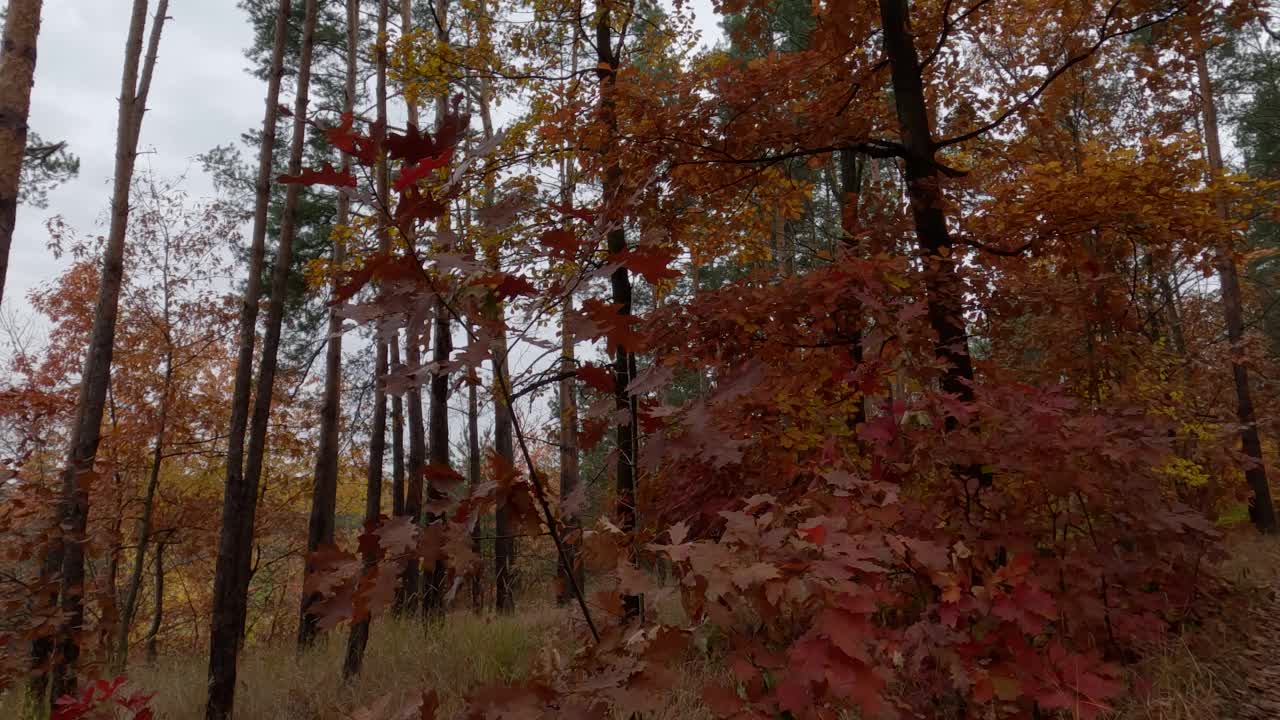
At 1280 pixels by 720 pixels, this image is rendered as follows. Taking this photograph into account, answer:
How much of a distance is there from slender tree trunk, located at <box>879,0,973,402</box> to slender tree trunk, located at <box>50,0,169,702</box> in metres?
5.21

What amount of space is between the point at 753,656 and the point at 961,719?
2.13 meters

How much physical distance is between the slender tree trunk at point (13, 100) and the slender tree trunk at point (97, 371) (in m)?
1.56

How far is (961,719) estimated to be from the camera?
280 centimetres

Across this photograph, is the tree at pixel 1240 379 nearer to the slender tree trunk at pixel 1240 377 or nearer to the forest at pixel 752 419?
the slender tree trunk at pixel 1240 377

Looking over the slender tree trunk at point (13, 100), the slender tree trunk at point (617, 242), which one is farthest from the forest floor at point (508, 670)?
the slender tree trunk at point (13, 100)

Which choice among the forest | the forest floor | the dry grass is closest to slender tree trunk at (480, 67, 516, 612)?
the forest

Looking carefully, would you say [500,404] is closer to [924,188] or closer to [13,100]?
[924,188]

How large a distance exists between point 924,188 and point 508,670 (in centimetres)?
431

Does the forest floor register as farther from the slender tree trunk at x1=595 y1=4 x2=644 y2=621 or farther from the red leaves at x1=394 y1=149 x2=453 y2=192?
the red leaves at x1=394 y1=149 x2=453 y2=192

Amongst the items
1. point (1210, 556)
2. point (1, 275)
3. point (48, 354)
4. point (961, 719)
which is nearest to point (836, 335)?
point (961, 719)

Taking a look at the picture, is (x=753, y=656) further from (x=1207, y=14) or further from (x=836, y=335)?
(x=1207, y=14)

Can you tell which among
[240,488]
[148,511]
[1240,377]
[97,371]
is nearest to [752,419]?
[240,488]

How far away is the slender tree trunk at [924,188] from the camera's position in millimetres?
3604

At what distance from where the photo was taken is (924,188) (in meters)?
3.93
